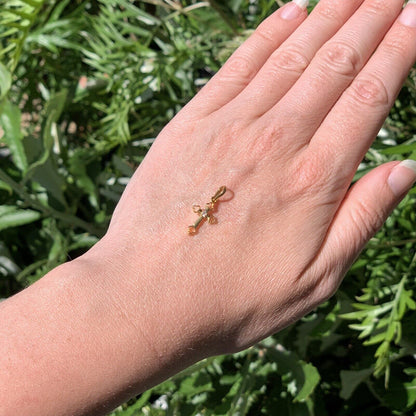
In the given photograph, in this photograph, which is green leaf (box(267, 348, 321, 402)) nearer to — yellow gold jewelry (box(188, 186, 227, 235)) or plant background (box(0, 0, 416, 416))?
plant background (box(0, 0, 416, 416))

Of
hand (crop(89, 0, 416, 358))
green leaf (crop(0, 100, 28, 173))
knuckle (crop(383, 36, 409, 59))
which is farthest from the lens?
green leaf (crop(0, 100, 28, 173))

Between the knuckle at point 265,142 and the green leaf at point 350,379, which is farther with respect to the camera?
the green leaf at point 350,379

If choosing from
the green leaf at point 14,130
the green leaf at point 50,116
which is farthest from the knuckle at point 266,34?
the green leaf at point 14,130

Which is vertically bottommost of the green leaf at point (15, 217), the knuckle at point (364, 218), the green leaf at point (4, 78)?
the knuckle at point (364, 218)

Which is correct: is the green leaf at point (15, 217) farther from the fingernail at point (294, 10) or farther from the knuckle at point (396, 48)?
the knuckle at point (396, 48)

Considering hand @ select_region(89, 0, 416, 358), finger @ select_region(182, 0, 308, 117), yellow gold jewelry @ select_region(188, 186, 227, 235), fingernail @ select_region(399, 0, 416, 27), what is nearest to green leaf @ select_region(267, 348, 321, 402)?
hand @ select_region(89, 0, 416, 358)

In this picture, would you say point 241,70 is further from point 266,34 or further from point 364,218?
point 364,218

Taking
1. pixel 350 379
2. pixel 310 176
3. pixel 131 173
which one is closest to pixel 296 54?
pixel 310 176
